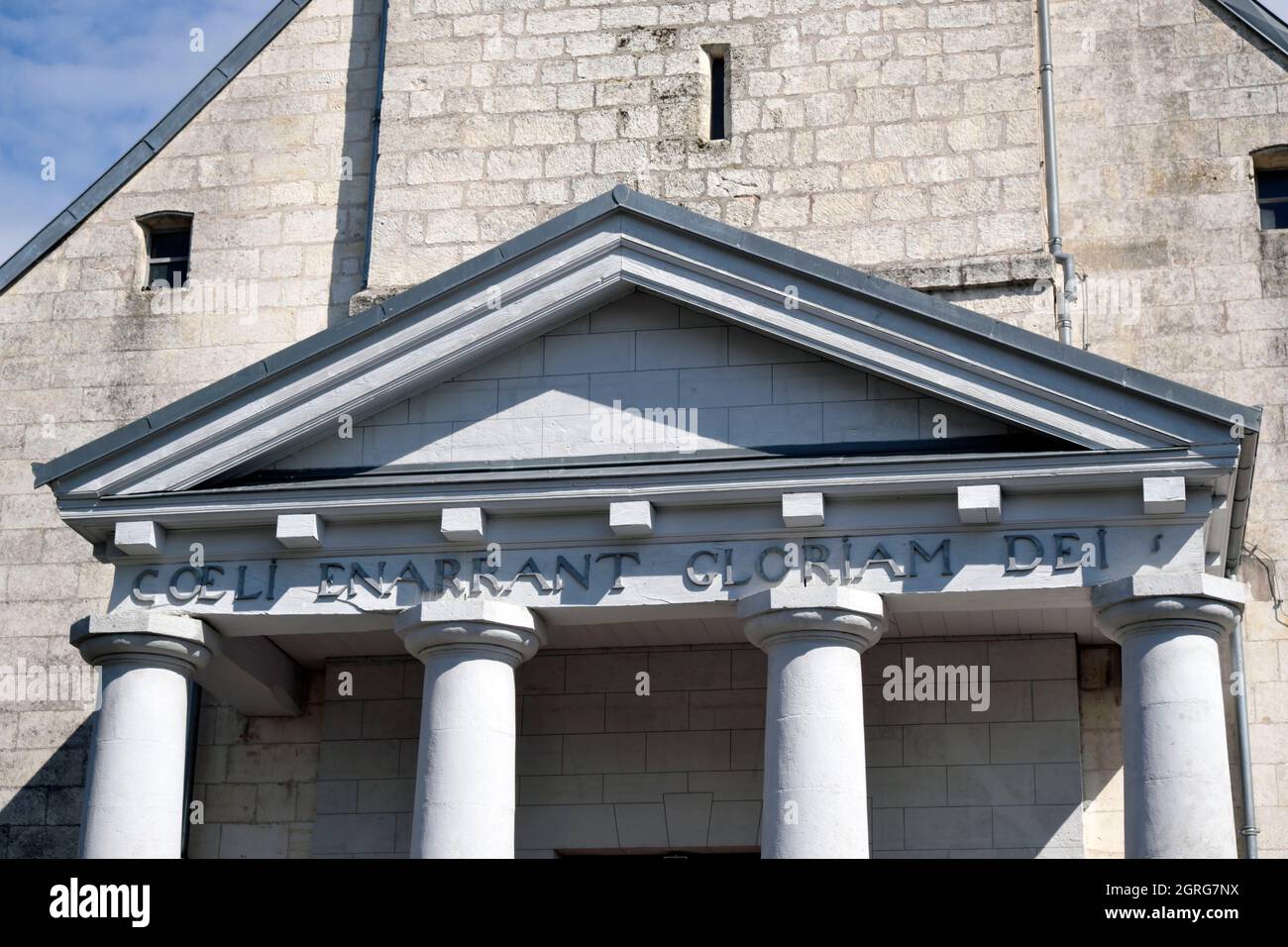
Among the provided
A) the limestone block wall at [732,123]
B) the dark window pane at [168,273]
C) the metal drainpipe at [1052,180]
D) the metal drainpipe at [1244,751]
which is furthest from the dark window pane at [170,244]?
the metal drainpipe at [1244,751]

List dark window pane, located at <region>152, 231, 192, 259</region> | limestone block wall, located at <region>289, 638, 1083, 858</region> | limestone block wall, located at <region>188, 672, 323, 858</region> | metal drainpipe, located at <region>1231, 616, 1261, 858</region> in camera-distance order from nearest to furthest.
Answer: limestone block wall, located at <region>289, 638, 1083, 858</region> → metal drainpipe, located at <region>1231, 616, 1261, 858</region> → limestone block wall, located at <region>188, 672, 323, 858</region> → dark window pane, located at <region>152, 231, 192, 259</region>

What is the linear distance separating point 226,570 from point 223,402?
4.80 ft

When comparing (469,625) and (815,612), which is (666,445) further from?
(469,625)

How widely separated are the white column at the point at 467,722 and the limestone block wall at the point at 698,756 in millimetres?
2439

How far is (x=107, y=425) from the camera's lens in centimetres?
2297

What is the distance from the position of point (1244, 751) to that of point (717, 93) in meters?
9.36

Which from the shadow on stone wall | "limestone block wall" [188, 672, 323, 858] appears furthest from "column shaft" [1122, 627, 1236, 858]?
the shadow on stone wall

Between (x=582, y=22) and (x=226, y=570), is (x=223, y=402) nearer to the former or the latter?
(x=226, y=570)

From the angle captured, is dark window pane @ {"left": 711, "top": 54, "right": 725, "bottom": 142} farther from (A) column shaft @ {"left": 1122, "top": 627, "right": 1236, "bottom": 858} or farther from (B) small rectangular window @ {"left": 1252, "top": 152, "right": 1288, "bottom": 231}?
(A) column shaft @ {"left": 1122, "top": 627, "right": 1236, "bottom": 858}

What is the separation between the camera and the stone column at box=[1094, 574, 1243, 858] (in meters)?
15.4

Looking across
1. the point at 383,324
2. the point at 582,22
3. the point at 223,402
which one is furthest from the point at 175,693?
the point at 582,22

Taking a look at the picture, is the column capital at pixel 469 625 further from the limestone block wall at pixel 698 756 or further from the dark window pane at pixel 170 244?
the dark window pane at pixel 170 244

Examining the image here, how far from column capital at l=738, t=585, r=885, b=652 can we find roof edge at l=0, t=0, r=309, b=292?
1118 centimetres
